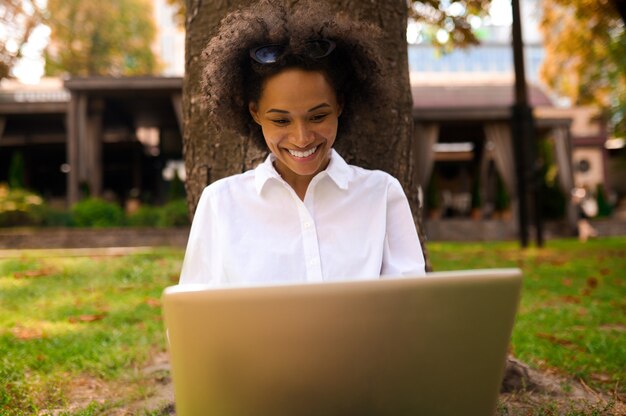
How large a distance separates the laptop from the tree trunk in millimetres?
1504

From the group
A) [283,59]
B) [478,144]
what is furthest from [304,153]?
[478,144]

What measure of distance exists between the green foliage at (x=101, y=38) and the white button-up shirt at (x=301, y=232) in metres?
Result: 23.7

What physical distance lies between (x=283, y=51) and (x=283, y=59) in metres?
0.04

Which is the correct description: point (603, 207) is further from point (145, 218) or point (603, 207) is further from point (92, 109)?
point (92, 109)

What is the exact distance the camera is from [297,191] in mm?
1872

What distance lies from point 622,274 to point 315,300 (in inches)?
288

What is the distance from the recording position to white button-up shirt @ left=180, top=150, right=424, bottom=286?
1.70 metres

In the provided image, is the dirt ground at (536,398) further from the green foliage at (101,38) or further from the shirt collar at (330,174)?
the green foliage at (101,38)

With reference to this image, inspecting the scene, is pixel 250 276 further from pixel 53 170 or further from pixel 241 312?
pixel 53 170

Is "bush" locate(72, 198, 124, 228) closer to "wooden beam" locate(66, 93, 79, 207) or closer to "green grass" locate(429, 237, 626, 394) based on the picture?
"wooden beam" locate(66, 93, 79, 207)

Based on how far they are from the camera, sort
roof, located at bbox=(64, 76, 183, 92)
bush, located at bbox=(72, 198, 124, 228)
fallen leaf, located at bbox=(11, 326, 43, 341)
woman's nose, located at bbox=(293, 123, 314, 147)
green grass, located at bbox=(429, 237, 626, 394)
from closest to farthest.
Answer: woman's nose, located at bbox=(293, 123, 314, 147), green grass, located at bbox=(429, 237, 626, 394), fallen leaf, located at bbox=(11, 326, 43, 341), bush, located at bbox=(72, 198, 124, 228), roof, located at bbox=(64, 76, 183, 92)

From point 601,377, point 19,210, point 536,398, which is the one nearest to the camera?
point 536,398

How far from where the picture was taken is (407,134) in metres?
2.68

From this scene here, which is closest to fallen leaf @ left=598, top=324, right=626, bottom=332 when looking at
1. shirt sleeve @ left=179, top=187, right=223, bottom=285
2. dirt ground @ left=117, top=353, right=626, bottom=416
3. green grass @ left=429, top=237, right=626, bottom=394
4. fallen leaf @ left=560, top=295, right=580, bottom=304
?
green grass @ left=429, top=237, right=626, bottom=394
